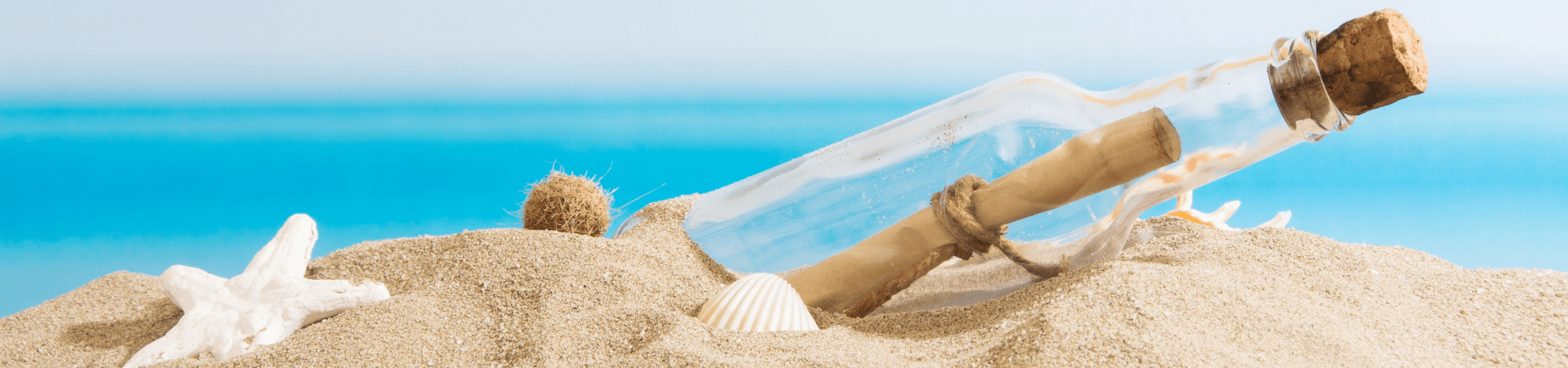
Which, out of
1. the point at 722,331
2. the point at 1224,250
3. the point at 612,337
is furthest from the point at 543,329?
the point at 1224,250

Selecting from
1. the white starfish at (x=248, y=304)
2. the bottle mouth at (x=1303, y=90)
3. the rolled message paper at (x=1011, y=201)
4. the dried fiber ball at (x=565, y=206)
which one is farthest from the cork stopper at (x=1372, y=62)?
the white starfish at (x=248, y=304)

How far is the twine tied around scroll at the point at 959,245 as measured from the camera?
186 centimetres

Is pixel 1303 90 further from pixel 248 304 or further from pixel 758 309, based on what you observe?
pixel 248 304

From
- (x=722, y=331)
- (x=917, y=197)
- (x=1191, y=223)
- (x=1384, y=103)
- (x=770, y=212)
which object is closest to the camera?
(x=1384, y=103)

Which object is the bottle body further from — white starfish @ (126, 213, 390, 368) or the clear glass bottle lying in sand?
white starfish @ (126, 213, 390, 368)

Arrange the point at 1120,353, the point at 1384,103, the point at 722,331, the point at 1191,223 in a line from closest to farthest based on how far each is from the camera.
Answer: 1. the point at 1120,353
2. the point at 1384,103
3. the point at 722,331
4. the point at 1191,223

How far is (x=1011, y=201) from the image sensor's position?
5.92 ft

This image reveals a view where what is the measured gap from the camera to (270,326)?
1827 mm

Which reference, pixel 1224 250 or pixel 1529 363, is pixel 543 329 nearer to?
pixel 1224 250

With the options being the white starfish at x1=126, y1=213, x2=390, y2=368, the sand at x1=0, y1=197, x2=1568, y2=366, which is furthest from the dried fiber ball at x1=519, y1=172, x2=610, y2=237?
the white starfish at x1=126, y1=213, x2=390, y2=368

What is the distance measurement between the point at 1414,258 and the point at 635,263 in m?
1.78

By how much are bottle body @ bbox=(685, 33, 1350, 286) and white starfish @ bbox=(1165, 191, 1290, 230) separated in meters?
0.68

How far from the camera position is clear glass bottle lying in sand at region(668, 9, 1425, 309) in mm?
1612

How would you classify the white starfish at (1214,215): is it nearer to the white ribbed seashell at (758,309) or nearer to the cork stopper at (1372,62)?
the cork stopper at (1372,62)
